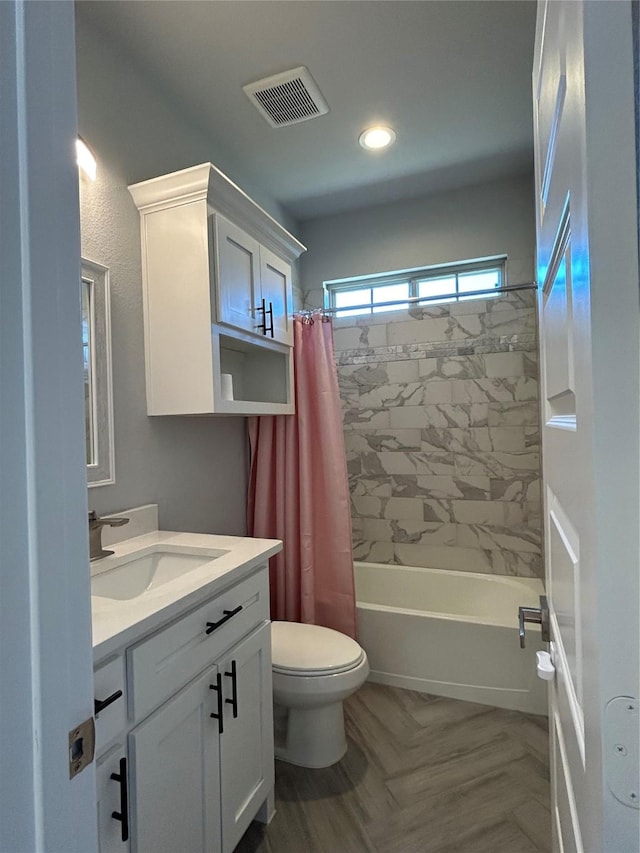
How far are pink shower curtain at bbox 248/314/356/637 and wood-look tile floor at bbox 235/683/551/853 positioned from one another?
54cm

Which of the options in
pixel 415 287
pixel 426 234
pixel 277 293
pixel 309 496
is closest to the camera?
pixel 277 293

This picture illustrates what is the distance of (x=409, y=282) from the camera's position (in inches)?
116

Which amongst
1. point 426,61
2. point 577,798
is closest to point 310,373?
point 426,61

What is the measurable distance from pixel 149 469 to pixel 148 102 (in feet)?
4.83

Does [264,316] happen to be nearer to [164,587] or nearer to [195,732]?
[164,587]

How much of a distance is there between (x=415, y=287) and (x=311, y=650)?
7.47ft

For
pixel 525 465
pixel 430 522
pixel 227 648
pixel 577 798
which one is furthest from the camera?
pixel 430 522

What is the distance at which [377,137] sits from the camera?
2189 mm

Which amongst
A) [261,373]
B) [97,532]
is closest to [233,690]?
[97,532]

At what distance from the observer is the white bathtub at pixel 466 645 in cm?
206

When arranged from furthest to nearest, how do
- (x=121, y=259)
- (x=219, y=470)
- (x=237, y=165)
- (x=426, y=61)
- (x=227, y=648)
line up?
(x=237, y=165)
(x=219, y=470)
(x=426, y=61)
(x=121, y=259)
(x=227, y=648)

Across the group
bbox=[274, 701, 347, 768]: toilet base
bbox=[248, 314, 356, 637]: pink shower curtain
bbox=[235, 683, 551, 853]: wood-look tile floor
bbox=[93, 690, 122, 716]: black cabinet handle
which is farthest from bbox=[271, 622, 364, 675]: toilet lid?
bbox=[93, 690, 122, 716]: black cabinet handle

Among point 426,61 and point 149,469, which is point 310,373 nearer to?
point 149,469

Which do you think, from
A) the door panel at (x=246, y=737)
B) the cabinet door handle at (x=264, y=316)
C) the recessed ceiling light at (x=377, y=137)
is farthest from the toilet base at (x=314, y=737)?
the recessed ceiling light at (x=377, y=137)
